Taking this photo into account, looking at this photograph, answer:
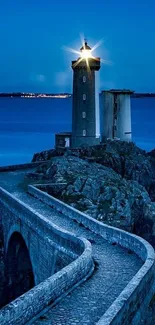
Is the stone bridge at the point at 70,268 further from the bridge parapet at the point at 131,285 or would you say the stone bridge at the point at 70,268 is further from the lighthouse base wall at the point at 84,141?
the lighthouse base wall at the point at 84,141

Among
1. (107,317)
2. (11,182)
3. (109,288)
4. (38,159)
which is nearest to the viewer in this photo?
(107,317)

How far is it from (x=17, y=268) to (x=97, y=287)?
34.0 ft

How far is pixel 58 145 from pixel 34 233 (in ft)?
86.9

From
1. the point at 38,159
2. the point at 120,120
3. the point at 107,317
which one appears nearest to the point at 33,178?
the point at 38,159

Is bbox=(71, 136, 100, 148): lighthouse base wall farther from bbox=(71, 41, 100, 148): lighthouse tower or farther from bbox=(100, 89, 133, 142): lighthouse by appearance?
bbox=(100, 89, 133, 142): lighthouse

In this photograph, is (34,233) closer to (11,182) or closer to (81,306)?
(81,306)

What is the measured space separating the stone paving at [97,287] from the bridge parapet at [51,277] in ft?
0.73

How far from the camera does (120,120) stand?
45938mm

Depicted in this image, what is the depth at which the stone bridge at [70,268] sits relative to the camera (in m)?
11.5

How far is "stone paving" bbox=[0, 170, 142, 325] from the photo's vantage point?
37.8 ft

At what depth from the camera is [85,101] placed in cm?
4359

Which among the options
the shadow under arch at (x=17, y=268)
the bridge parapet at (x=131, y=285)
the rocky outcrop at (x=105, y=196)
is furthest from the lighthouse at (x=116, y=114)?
the bridge parapet at (x=131, y=285)

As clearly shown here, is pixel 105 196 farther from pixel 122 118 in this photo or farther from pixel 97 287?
pixel 122 118

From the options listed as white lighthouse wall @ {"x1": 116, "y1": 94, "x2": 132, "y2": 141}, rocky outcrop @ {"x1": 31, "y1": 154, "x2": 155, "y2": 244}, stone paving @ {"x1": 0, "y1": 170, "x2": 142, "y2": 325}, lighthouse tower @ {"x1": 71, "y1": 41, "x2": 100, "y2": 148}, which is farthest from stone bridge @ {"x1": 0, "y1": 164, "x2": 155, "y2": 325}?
white lighthouse wall @ {"x1": 116, "y1": 94, "x2": 132, "y2": 141}
